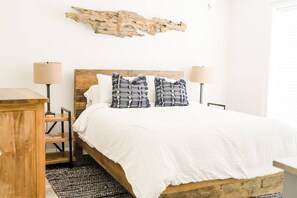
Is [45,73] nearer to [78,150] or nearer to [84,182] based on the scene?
[78,150]

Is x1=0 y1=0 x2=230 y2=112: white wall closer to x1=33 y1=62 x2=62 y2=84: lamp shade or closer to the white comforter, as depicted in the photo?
x1=33 y1=62 x2=62 y2=84: lamp shade

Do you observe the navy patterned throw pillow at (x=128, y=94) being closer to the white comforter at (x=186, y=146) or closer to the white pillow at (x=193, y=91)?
the white comforter at (x=186, y=146)

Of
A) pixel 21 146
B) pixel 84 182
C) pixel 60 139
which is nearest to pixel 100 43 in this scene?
pixel 60 139

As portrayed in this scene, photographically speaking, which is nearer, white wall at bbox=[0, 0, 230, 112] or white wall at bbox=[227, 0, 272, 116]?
white wall at bbox=[0, 0, 230, 112]

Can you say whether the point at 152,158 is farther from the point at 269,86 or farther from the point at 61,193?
the point at 269,86

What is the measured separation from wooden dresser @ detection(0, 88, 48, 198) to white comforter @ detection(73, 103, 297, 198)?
31.0 inches

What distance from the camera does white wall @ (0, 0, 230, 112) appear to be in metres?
3.81

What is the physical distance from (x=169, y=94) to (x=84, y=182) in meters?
1.56

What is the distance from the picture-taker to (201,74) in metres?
4.76

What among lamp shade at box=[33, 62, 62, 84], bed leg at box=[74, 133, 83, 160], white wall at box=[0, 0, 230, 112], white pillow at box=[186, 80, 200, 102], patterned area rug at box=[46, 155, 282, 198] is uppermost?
white wall at box=[0, 0, 230, 112]

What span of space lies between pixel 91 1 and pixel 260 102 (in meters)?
2.97

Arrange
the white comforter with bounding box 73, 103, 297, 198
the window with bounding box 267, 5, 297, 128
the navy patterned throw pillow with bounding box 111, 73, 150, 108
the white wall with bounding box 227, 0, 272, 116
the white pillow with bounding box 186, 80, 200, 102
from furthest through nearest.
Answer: the white pillow with bounding box 186, 80, 200, 102 < the white wall with bounding box 227, 0, 272, 116 < the window with bounding box 267, 5, 297, 128 < the navy patterned throw pillow with bounding box 111, 73, 150, 108 < the white comforter with bounding box 73, 103, 297, 198

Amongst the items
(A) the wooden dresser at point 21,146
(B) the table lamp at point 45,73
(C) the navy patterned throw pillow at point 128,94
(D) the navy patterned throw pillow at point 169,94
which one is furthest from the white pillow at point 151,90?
(A) the wooden dresser at point 21,146

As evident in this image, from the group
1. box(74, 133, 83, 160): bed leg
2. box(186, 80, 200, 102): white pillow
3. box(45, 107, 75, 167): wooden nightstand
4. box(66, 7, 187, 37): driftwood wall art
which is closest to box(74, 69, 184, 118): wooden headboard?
box(45, 107, 75, 167): wooden nightstand
